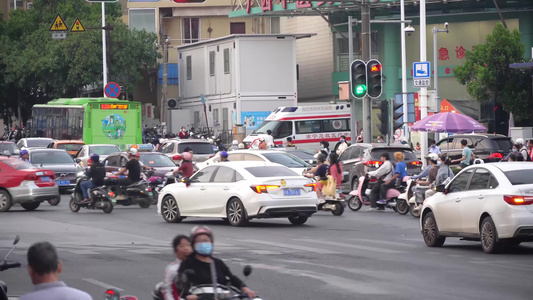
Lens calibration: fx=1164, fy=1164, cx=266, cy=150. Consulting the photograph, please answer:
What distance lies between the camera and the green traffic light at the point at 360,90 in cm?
3077

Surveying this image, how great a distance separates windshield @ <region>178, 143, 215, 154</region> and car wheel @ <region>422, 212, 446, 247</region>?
22639 mm

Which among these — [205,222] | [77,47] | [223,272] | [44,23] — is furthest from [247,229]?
[44,23]

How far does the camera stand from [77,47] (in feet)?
237

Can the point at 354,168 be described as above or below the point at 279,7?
below

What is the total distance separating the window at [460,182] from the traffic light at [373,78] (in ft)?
38.0

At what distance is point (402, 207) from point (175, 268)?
767 inches

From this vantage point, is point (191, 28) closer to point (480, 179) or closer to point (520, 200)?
point (480, 179)

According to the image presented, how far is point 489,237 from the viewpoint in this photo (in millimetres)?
18094

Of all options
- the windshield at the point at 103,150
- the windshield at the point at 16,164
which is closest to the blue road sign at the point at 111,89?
the windshield at the point at 103,150

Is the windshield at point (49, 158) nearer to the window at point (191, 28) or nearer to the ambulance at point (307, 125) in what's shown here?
the ambulance at point (307, 125)

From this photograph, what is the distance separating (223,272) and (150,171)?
2497 cm

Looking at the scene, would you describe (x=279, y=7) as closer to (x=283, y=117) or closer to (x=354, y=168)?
(x=283, y=117)

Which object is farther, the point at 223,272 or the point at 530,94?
the point at 530,94

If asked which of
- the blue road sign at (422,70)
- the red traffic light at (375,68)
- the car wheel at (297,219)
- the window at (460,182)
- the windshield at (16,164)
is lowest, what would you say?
the car wheel at (297,219)
